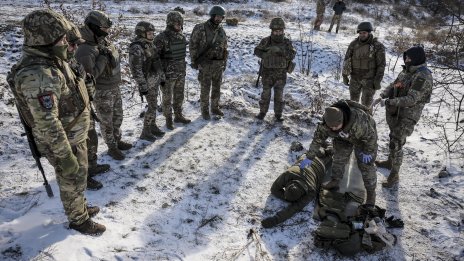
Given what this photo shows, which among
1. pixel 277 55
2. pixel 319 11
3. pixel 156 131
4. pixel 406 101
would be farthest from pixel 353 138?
pixel 319 11

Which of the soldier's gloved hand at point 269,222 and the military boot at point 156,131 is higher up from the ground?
the military boot at point 156,131

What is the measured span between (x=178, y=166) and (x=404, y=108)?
12.6ft

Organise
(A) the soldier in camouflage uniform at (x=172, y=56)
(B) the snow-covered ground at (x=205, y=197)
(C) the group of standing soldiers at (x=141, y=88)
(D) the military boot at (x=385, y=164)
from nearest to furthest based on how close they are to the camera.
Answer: (C) the group of standing soldiers at (x=141, y=88), (B) the snow-covered ground at (x=205, y=197), (A) the soldier in camouflage uniform at (x=172, y=56), (D) the military boot at (x=385, y=164)

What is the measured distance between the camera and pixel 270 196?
5234 mm

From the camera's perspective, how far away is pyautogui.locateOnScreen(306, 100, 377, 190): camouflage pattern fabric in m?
4.37

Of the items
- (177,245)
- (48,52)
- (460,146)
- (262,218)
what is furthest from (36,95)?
(460,146)

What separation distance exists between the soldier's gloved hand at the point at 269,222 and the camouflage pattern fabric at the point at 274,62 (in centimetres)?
346

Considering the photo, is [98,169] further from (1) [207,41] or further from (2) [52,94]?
(1) [207,41]

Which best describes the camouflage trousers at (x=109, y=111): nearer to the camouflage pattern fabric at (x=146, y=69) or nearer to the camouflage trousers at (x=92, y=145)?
the camouflage trousers at (x=92, y=145)

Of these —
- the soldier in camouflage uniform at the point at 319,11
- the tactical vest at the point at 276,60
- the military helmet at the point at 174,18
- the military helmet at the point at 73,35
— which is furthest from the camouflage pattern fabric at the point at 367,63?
the soldier in camouflage uniform at the point at 319,11

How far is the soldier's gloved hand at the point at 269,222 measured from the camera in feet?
14.9

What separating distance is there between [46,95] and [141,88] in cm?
252

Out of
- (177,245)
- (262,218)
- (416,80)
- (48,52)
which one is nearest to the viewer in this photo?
(48,52)

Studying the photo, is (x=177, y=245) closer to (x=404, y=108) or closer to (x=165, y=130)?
(x=165, y=130)
